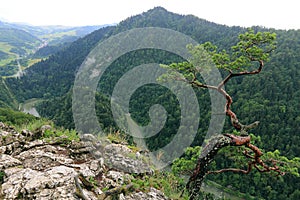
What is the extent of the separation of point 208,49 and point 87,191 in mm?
6761

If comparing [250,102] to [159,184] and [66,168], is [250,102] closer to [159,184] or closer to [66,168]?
[159,184]

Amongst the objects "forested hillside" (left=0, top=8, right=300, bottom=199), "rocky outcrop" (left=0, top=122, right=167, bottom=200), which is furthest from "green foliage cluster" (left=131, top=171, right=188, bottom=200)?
"forested hillside" (left=0, top=8, right=300, bottom=199)

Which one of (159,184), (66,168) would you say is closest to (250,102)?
(159,184)

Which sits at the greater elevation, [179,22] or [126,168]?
[179,22]

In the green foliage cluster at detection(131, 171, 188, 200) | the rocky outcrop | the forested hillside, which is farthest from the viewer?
the forested hillside

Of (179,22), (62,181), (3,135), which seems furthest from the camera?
(179,22)

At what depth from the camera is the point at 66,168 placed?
6680 millimetres

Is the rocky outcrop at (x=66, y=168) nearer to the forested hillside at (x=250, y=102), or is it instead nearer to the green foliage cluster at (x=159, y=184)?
the green foliage cluster at (x=159, y=184)

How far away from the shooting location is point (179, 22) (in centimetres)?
18950

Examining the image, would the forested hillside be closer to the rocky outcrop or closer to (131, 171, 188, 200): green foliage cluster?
the rocky outcrop

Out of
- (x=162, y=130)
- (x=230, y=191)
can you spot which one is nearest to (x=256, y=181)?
(x=230, y=191)

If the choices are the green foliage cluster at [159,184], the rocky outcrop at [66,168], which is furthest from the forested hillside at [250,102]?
the green foliage cluster at [159,184]

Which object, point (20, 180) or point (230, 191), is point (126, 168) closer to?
point (20, 180)

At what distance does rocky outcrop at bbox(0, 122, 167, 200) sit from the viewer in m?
5.73
